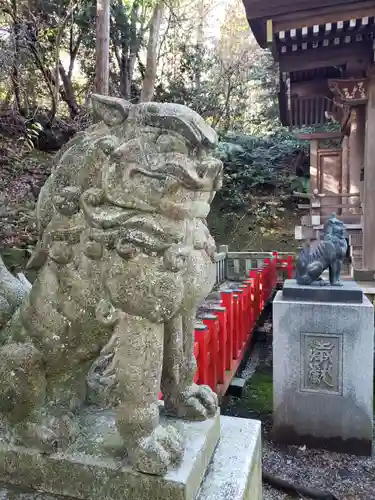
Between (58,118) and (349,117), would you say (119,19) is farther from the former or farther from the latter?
(349,117)

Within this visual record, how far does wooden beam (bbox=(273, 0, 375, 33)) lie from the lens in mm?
5016

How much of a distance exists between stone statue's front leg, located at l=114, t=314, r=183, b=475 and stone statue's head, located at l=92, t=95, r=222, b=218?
1.11ft

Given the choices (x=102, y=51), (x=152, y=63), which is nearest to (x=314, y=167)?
(x=152, y=63)

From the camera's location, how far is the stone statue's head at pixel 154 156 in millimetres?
1099

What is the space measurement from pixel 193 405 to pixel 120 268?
618 millimetres

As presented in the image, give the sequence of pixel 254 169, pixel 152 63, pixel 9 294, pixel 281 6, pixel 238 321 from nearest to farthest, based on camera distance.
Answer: pixel 9 294
pixel 238 321
pixel 281 6
pixel 152 63
pixel 254 169

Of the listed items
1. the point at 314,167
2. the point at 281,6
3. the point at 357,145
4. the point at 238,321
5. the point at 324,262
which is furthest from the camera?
the point at 314,167

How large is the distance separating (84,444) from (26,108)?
1124 centimetres

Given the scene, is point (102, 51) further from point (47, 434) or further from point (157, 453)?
point (157, 453)

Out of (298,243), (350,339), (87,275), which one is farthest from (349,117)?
(87,275)

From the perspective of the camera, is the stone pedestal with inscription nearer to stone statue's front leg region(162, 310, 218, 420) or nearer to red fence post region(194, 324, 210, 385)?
red fence post region(194, 324, 210, 385)

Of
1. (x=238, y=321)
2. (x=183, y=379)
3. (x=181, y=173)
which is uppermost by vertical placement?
(x=181, y=173)

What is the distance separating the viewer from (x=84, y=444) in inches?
52.1

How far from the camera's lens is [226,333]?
405 centimetres
